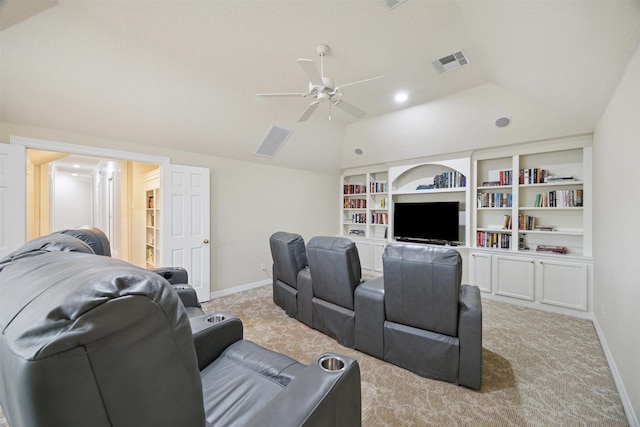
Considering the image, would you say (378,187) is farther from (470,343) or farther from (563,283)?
(470,343)

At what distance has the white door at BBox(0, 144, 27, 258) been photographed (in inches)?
103

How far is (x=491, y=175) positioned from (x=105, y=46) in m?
5.33

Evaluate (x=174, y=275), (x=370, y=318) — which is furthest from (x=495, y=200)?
(x=174, y=275)

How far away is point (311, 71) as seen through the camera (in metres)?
2.21

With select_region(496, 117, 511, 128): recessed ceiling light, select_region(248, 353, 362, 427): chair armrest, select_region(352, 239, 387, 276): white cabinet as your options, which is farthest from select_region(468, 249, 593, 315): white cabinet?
select_region(248, 353, 362, 427): chair armrest

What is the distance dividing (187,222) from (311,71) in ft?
9.41

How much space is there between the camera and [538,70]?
2.57m

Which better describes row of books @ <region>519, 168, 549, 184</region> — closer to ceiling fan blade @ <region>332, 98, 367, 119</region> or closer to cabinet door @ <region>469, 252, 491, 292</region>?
cabinet door @ <region>469, 252, 491, 292</region>

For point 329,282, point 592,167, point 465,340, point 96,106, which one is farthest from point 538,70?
point 96,106

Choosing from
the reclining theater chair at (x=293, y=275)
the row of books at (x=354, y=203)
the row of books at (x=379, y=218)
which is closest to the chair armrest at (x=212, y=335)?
the reclining theater chair at (x=293, y=275)

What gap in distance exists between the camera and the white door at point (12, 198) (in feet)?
8.55

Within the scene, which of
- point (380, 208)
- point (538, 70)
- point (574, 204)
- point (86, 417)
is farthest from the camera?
point (380, 208)

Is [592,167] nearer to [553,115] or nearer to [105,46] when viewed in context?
[553,115]

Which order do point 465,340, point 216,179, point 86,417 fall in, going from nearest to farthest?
1. point 86,417
2. point 465,340
3. point 216,179
